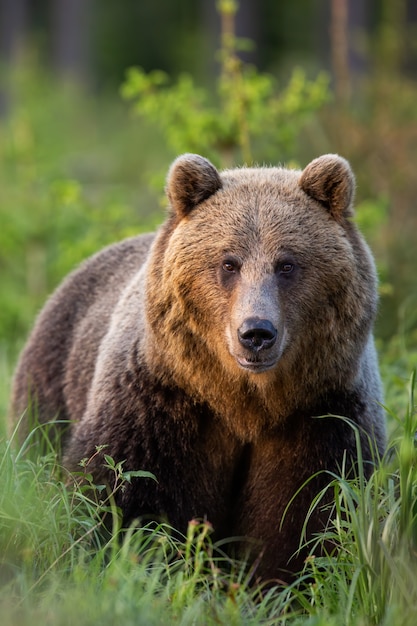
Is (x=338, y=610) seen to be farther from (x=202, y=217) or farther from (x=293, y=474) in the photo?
(x=202, y=217)

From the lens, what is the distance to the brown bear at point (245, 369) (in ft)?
16.6

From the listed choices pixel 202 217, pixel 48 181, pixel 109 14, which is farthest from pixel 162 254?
pixel 109 14

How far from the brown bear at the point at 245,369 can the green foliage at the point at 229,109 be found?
3185mm

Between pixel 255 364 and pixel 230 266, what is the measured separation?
0.53 metres

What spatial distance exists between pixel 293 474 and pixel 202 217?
1.34 m

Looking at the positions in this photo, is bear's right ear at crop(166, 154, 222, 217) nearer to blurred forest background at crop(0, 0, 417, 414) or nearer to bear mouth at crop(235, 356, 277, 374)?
bear mouth at crop(235, 356, 277, 374)

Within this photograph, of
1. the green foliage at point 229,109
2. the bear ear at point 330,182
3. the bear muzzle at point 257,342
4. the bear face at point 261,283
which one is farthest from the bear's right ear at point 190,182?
the green foliage at point 229,109

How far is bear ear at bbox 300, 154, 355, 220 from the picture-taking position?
5.26m

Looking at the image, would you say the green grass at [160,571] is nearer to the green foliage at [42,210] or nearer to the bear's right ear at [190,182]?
the bear's right ear at [190,182]

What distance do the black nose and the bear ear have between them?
0.90m

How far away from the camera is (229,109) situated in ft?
29.2

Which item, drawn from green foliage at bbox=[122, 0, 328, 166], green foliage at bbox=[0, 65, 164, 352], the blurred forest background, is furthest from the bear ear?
green foliage at bbox=[0, 65, 164, 352]

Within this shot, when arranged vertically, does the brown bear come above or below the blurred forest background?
below

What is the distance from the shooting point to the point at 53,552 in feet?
14.5
